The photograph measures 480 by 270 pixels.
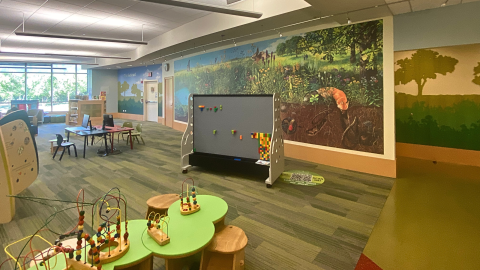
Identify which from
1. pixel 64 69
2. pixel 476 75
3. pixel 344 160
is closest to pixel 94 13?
pixel 344 160

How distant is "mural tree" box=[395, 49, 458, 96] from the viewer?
5.89 meters

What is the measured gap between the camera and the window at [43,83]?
13969mm

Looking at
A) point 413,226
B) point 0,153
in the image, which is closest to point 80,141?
point 0,153

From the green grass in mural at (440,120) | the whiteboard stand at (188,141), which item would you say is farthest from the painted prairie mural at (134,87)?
the green grass in mural at (440,120)

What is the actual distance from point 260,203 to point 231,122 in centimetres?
186

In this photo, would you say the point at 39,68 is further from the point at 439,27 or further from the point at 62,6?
the point at 439,27

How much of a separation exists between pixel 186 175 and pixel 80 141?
19.5ft

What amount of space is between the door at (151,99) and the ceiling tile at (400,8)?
11.7 meters

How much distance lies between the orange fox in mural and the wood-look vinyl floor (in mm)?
1411

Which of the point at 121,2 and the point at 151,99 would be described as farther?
the point at 151,99

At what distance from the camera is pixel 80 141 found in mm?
8898

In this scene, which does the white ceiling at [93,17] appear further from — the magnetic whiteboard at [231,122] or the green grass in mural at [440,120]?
the green grass in mural at [440,120]

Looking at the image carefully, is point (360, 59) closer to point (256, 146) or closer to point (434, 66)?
point (434, 66)

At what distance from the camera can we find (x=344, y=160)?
5.56 meters
